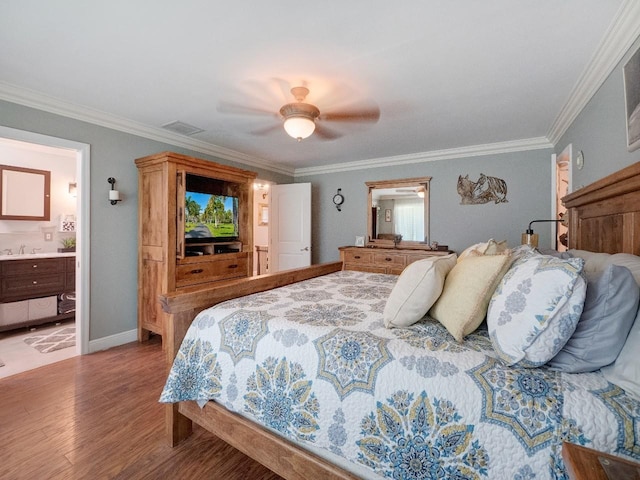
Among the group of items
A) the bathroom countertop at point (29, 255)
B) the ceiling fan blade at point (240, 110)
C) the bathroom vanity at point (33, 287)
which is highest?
the ceiling fan blade at point (240, 110)

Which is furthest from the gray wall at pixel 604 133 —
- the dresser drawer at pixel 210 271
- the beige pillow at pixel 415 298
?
the dresser drawer at pixel 210 271

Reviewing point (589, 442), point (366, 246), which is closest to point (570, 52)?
point (589, 442)

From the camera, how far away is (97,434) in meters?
1.77

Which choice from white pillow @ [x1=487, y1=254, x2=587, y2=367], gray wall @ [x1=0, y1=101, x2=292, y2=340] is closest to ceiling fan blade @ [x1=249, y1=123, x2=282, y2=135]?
gray wall @ [x1=0, y1=101, x2=292, y2=340]

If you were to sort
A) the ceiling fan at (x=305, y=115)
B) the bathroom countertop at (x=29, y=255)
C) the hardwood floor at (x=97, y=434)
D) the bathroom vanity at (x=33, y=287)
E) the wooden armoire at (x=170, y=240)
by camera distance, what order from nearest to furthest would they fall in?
the hardwood floor at (x=97, y=434), the ceiling fan at (x=305, y=115), the wooden armoire at (x=170, y=240), the bathroom vanity at (x=33, y=287), the bathroom countertop at (x=29, y=255)

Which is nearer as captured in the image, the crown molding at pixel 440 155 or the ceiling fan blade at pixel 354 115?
the ceiling fan blade at pixel 354 115

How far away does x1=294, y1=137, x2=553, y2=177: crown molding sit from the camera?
12.0 ft

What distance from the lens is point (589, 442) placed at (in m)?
0.81

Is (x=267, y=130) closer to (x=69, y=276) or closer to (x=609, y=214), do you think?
(x=609, y=214)

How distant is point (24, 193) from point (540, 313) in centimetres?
555

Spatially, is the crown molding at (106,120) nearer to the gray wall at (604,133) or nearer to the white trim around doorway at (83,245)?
the white trim around doorway at (83,245)

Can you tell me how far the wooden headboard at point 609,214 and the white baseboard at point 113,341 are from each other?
410 centimetres

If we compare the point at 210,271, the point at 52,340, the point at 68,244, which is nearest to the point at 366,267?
the point at 210,271

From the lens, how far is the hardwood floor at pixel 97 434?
1.51m
